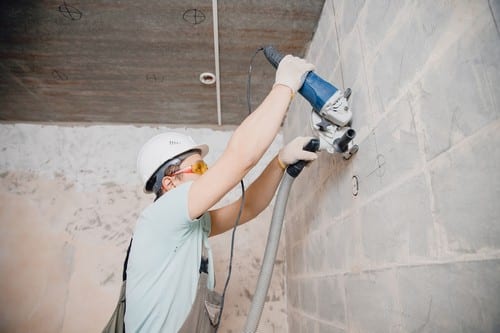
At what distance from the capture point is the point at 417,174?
0.62m

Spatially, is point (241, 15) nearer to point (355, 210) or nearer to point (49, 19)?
point (49, 19)

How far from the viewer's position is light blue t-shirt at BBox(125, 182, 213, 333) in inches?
39.0

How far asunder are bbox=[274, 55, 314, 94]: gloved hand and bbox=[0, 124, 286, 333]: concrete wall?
4.61ft

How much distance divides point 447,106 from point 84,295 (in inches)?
91.6

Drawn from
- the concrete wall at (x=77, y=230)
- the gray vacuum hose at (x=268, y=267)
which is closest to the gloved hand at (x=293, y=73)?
the gray vacuum hose at (x=268, y=267)

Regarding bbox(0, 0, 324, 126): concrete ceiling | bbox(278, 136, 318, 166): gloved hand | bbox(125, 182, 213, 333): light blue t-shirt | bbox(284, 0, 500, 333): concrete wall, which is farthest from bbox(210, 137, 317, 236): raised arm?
bbox(0, 0, 324, 126): concrete ceiling

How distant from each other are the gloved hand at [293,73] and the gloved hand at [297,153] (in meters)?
0.21

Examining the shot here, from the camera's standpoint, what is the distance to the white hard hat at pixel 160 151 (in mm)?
1293

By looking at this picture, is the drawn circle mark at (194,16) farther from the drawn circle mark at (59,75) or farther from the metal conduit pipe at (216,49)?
the drawn circle mark at (59,75)

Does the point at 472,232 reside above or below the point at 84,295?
above

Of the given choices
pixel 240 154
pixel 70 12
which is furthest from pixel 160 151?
pixel 70 12

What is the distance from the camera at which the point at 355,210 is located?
3.07 feet

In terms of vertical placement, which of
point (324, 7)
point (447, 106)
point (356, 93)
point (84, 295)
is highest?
point (324, 7)

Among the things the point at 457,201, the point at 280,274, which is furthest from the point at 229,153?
the point at 280,274
